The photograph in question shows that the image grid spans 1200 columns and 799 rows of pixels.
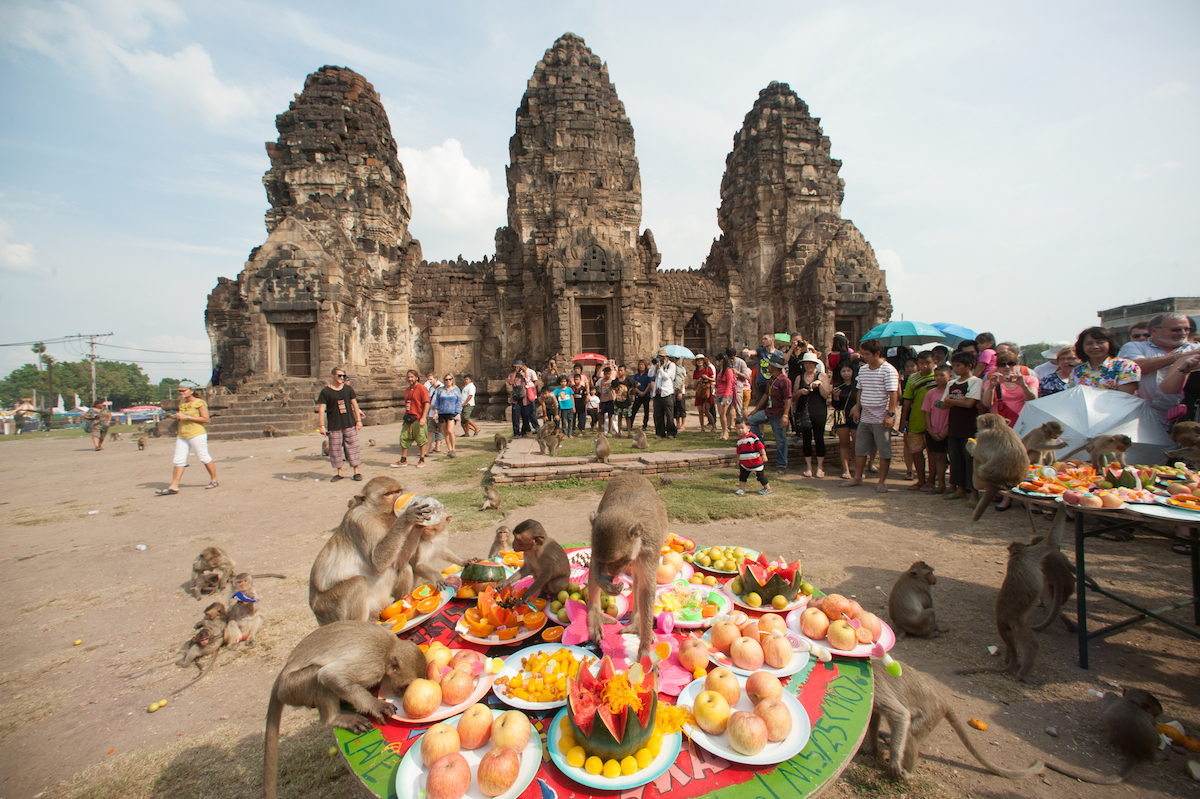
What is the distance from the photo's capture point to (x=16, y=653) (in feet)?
12.4

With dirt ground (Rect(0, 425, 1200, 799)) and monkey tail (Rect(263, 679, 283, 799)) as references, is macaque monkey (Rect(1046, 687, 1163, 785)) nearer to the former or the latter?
dirt ground (Rect(0, 425, 1200, 799))

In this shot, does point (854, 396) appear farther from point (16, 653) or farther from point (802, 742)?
point (16, 653)

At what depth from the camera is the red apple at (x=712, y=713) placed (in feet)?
5.99

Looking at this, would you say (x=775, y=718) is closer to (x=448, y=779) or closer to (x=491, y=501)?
(x=448, y=779)

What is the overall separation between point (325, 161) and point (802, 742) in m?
27.4

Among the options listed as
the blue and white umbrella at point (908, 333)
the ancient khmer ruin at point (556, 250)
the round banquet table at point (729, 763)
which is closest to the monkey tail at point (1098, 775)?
the round banquet table at point (729, 763)

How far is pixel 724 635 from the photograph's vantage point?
2.33 meters

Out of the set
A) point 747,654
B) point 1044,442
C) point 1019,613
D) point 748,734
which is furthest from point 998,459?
point 748,734

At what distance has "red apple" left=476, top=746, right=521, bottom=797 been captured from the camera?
1555 millimetres

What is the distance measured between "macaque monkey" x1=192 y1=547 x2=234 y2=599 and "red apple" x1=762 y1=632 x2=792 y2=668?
4.95 m

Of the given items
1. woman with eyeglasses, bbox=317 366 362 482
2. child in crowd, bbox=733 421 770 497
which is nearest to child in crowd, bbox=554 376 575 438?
woman with eyeglasses, bbox=317 366 362 482

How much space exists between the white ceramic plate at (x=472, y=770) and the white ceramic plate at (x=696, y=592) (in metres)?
1.01

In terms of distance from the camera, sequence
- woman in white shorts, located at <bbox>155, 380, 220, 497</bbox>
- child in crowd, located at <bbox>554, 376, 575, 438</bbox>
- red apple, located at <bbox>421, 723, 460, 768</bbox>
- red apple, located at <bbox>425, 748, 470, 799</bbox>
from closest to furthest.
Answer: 1. red apple, located at <bbox>425, 748, 470, 799</bbox>
2. red apple, located at <bbox>421, 723, 460, 768</bbox>
3. woman in white shorts, located at <bbox>155, 380, 220, 497</bbox>
4. child in crowd, located at <bbox>554, 376, 575, 438</bbox>

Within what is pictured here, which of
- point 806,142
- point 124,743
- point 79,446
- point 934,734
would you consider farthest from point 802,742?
point 806,142
